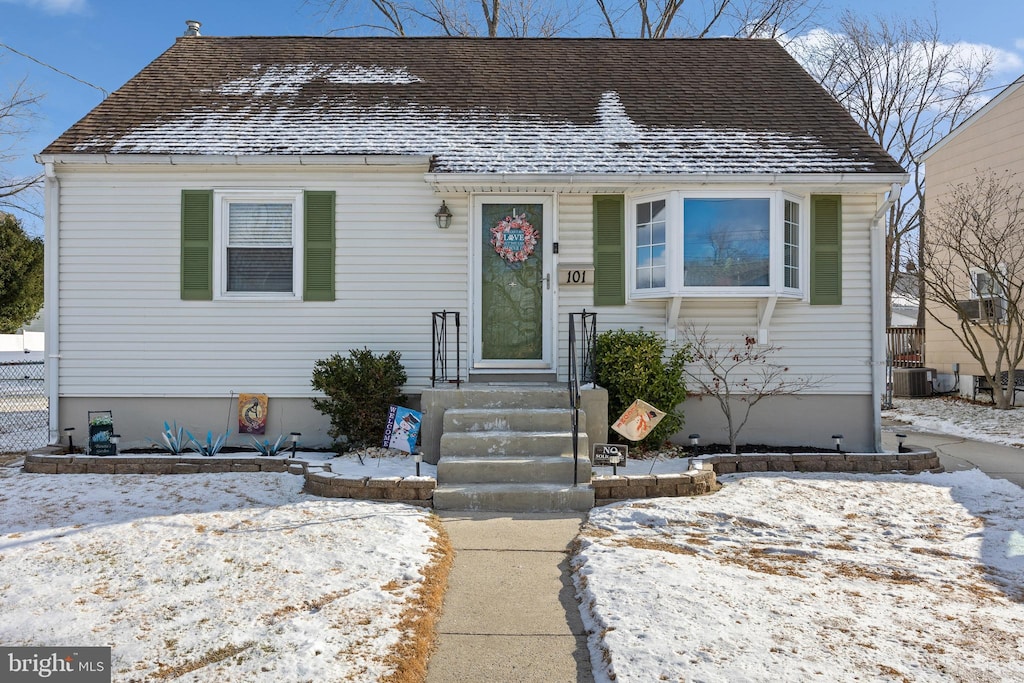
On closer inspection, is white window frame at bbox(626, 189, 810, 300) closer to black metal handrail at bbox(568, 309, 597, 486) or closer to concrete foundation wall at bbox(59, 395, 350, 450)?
black metal handrail at bbox(568, 309, 597, 486)

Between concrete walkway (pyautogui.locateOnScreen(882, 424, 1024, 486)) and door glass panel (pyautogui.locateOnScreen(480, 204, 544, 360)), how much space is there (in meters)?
4.57

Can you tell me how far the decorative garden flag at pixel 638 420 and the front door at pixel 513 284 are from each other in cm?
160

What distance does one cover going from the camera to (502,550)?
4.56 m

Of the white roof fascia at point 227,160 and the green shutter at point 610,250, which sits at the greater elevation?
the white roof fascia at point 227,160

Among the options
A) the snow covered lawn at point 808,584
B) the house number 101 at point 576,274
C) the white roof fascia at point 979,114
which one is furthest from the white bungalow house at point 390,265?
the white roof fascia at point 979,114

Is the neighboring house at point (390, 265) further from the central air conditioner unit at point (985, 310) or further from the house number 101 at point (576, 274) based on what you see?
the central air conditioner unit at point (985, 310)

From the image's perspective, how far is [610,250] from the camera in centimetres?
775

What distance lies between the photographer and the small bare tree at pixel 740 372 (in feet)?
25.3

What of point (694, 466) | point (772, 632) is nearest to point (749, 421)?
point (694, 466)

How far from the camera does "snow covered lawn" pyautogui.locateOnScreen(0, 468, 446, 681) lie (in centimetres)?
300

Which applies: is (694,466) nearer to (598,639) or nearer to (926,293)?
(598,639)

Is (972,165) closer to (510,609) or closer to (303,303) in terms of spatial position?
(303,303)

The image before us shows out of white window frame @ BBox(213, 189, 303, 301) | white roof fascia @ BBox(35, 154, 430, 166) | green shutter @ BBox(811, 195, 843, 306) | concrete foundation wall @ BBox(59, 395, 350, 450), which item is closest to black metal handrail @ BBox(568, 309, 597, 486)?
white roof fascia @ BBox(35, 154, 430, 166)

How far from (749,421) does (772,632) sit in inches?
193
